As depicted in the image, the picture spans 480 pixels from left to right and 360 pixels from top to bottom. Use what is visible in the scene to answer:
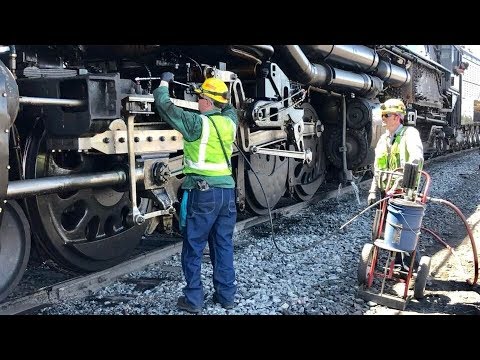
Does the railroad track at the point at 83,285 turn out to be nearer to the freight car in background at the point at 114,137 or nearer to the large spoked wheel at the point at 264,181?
the freight car in background at the point at 114,137

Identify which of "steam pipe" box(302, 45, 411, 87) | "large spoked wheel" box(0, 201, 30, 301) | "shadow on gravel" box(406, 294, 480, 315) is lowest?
"shadow on gravel" box(406, 294, 480, 315)

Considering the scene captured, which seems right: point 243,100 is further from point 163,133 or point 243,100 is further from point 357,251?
point 357,251

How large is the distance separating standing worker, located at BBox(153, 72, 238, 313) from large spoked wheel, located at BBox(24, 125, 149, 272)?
0.85 metres

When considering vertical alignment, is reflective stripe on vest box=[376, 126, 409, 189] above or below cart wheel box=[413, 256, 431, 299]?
above

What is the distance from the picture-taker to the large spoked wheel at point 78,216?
13.9ft

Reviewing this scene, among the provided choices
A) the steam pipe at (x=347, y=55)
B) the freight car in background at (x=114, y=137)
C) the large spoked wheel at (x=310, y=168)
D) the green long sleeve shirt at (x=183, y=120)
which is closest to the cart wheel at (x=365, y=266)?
the green long sleeve shirt at (x=183, y=120)

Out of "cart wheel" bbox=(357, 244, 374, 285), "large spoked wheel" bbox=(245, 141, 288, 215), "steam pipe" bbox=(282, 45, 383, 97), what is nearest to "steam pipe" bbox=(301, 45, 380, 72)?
"steam pipe" bbox=(282, 45, 383, 97)

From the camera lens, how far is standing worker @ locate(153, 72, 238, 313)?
154 inches

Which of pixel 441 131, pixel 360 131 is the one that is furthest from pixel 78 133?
pixel 441 131

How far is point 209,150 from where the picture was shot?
404cm

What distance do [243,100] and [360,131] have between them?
3.76m

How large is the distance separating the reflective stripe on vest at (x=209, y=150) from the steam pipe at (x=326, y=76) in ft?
8.87

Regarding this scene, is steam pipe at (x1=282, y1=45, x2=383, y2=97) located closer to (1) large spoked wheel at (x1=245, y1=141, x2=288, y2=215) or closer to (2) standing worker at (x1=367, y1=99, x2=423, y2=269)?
(1) large spoked wheel at (x1=245, y1=141, x2=288, y2=215)

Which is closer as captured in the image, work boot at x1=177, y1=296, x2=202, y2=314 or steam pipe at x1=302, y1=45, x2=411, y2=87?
work boot at x1=177, y1=296, x2=202, y2=314
